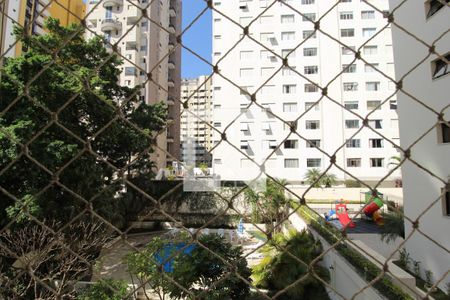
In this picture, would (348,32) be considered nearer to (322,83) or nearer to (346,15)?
(346,15)

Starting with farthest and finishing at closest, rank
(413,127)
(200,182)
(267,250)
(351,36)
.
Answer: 1. (351,36)
2. (200,182)
3. (267,250)
4. (413,127)

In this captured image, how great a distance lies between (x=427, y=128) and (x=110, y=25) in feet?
51.2

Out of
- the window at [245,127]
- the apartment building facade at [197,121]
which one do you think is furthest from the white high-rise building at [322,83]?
the apartment building facade at [197,121]

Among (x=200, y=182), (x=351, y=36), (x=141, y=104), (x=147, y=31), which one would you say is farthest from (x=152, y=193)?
(x=351, y=36)

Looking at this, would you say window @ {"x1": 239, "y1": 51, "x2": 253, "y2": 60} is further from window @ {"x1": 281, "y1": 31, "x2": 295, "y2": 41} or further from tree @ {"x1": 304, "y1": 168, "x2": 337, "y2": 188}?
tree @ {"x1": 304, "y1": 168, "x2": 337, "y2": 188}

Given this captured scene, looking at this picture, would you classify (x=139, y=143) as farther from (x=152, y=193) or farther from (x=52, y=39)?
(x=152, y=193)

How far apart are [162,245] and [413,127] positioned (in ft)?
14.4

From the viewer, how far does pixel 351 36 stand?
1631 centimetres

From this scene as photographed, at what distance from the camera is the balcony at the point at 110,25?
16281mm

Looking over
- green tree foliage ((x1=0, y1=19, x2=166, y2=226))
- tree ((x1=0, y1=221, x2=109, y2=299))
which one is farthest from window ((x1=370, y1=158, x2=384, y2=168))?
tree ((x1=0, y1=221, x2=109, y2=299))

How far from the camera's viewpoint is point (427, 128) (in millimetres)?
4918

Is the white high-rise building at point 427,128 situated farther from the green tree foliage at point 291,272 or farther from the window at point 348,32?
the window at point 348,32

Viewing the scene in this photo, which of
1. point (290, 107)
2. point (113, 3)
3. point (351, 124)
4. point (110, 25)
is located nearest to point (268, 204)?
point (290, 107)

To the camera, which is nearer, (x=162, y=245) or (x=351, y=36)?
(x=162, y=245)
